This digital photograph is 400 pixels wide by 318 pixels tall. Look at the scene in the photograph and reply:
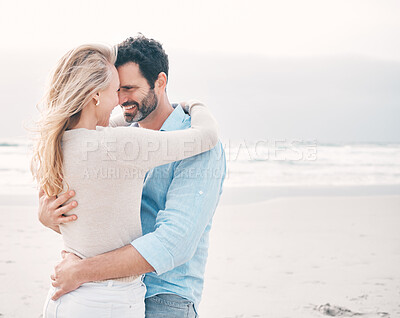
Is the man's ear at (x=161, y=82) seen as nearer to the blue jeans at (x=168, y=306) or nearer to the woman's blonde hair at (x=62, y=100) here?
the woman's blonde hair at (x=62, y=100)

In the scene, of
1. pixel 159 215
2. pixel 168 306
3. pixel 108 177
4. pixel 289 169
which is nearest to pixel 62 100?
pixel 108 177

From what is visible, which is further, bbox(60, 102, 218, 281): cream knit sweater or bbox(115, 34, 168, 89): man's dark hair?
bbox(115, 34, 168, 89): man's dark hair

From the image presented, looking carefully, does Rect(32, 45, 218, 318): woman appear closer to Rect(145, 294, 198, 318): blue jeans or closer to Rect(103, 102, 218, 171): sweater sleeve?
Rect(103, 102, 218, 171): sweater sleeve

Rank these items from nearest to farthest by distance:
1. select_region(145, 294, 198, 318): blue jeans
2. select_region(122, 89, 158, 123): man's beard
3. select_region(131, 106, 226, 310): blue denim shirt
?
select_region(131, 106, 226, 310): blue denim shirt
select_region(145, 294, 198, 318): blue jeans
select_region(122, 89, 158, 123): man's beard

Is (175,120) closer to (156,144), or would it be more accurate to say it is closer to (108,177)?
(156,144)

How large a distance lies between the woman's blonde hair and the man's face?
0.41m

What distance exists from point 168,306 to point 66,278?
454 mm

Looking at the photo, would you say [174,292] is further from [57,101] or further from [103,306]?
[57,101]

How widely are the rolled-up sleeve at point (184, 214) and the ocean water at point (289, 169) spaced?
8.11 metres

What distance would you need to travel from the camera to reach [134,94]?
219 centimetres

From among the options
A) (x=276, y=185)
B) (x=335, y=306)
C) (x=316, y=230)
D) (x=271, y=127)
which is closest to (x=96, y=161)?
(x=335, y=306)

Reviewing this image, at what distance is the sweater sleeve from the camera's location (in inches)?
63.4

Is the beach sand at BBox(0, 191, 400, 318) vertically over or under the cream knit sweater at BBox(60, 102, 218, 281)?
under

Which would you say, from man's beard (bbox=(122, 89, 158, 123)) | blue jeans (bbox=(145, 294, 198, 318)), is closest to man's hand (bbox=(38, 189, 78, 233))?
blue jeans (bbox=(145, 294, 198, 318))
